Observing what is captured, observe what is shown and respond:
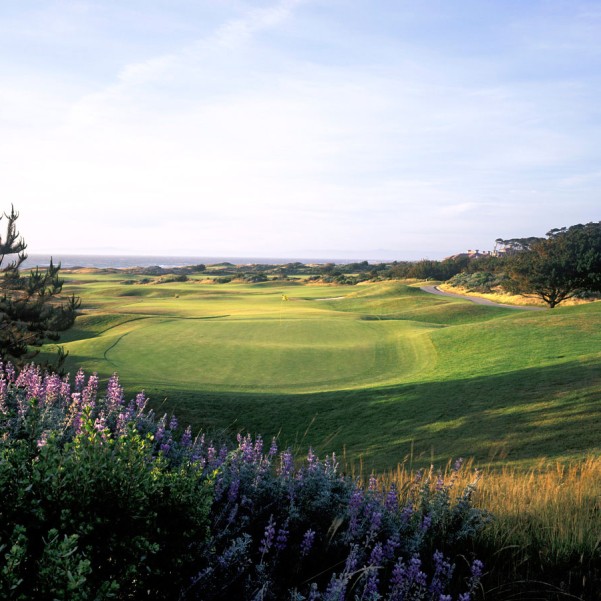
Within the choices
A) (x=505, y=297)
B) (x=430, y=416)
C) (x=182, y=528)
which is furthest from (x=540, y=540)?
(x=505, y=297)

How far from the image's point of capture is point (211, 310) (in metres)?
40.9

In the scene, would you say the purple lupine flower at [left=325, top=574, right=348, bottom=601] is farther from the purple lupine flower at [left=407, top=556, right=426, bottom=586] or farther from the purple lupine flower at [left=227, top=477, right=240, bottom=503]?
the purple lupine flower at [left=227, top=477, right=240, bottom=503]

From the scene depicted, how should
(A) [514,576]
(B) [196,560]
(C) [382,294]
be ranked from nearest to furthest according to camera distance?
1. (B) [196,560]
2. (A) [514,576]
3. (C) [382,294]

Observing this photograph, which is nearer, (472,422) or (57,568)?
(57,568)

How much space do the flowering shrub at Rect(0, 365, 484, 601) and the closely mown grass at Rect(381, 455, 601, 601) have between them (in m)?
0.31

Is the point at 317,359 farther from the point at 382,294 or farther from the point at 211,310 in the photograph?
the point at 382,294

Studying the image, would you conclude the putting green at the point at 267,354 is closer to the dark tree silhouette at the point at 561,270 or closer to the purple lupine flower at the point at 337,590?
the purple lupine flower at the point at 337,590

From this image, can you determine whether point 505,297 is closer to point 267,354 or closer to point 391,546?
point 267,354

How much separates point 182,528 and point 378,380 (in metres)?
13.7

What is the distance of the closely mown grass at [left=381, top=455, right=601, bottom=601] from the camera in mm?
4166

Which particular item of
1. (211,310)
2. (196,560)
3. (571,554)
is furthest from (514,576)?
(211,310)

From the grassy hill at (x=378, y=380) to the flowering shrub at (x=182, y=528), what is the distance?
11.0ft

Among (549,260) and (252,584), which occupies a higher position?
(549,260)

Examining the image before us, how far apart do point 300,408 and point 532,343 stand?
36.1ft
